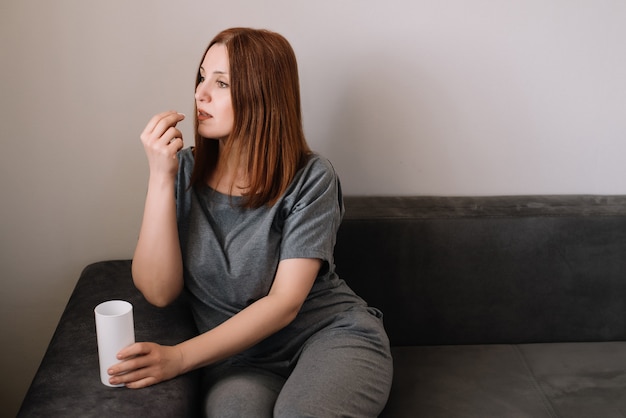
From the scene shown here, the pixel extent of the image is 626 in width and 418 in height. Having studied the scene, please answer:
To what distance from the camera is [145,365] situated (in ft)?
4.16

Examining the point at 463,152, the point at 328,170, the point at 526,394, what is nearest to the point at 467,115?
the point at 463,152

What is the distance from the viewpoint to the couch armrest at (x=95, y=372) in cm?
120

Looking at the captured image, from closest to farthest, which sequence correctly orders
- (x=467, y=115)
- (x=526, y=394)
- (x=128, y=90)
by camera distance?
(x=526, y=394) < (x=128, y=90) < (x=467, y=115)

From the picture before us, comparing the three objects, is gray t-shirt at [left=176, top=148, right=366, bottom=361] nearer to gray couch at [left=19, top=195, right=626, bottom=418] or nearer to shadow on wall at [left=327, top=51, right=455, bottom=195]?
gray couch at [left=19, top=195, right=626, bottom=418]

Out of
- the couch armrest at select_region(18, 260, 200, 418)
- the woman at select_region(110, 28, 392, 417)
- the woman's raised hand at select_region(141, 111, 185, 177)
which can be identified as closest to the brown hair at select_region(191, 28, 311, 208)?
the woman at select_region(110, 28, 392, 417)

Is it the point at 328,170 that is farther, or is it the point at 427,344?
the point at 427,344

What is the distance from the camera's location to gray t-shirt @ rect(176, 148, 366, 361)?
143cm

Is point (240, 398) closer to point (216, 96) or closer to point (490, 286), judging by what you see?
point (216, 96)

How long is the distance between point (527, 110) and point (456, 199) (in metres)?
0.30

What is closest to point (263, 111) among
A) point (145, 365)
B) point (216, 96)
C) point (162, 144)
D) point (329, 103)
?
point (216, 96)

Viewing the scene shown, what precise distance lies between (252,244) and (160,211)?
195mm

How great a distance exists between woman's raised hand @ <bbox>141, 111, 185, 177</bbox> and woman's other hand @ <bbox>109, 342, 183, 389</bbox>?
0.35 metres

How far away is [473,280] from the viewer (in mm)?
1778

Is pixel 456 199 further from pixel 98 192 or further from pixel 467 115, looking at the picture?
pixel 98 192
